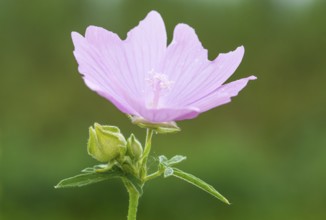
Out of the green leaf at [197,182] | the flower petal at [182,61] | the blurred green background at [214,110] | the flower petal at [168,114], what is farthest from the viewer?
the blurred green background at [214,110]

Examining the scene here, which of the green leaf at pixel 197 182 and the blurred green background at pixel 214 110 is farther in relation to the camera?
Answer: the blurred green background at pixel 214 110

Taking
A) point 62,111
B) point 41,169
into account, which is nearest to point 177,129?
point 41,169

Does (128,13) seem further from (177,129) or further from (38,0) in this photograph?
(177,129)

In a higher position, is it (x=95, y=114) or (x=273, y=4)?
(x=273, y=4)

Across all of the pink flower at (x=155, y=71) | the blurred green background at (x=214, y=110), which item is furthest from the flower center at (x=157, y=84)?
the blurred green background at (x=214, y=110)

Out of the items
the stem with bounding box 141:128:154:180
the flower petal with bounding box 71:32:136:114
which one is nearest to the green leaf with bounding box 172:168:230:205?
the stem with bounding box 141:128:154:180

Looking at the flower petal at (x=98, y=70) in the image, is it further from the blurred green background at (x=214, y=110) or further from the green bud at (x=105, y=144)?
the blurred green background at (x=214, y=110)

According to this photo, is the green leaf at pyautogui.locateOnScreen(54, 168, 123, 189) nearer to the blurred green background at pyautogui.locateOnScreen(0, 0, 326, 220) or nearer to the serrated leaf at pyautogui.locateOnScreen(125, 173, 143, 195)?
the serrated leaf at pyautogui.locateOnScreen(125, 173, 143, 195)
